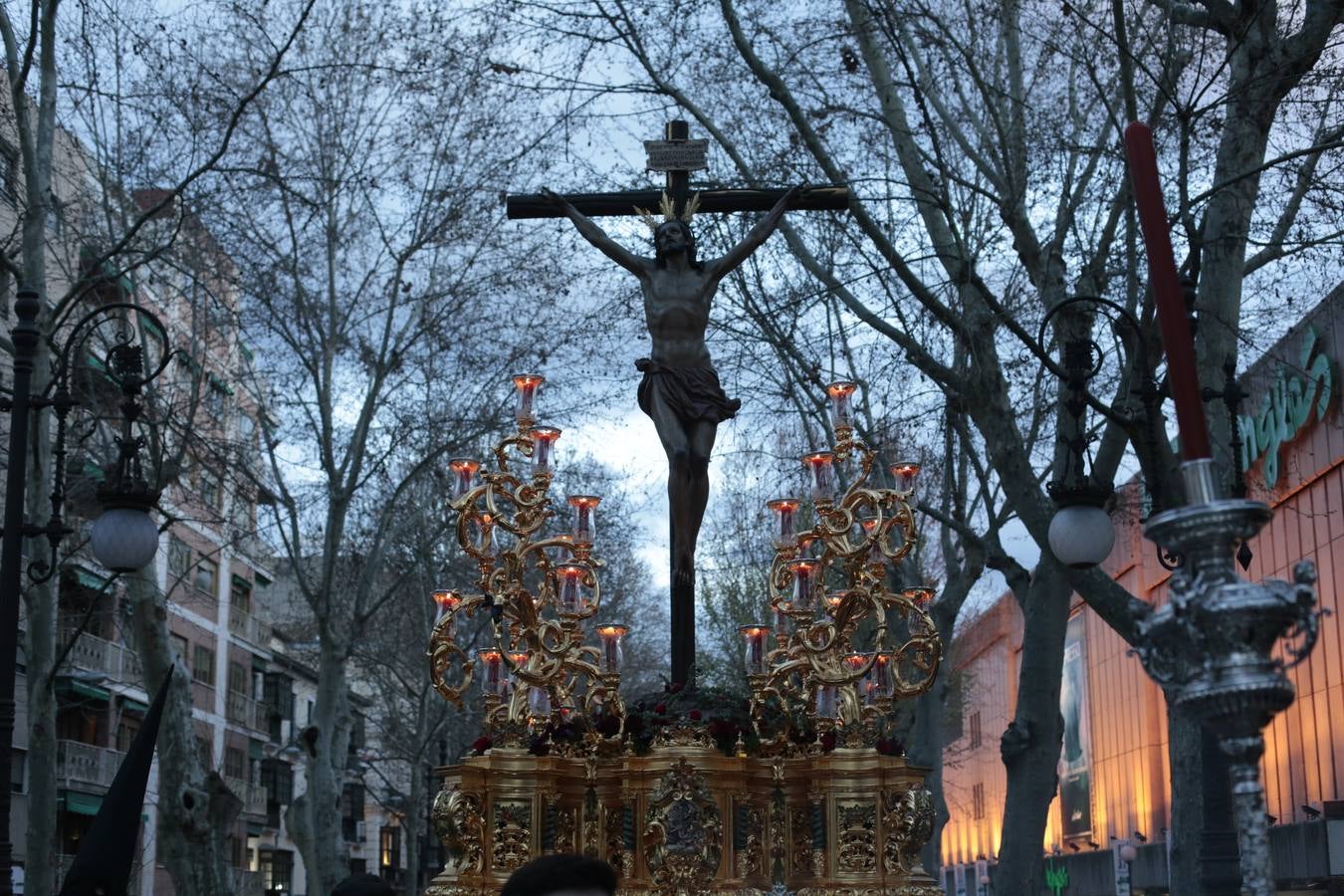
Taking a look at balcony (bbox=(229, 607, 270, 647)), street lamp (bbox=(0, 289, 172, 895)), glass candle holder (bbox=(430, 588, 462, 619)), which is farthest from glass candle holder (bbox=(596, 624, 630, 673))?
balcony (bbox=(229, 607, 270, 647))

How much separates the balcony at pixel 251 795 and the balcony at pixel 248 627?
4.43 meters

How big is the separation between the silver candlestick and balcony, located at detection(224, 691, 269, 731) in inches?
1911

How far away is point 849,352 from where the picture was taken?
79.4 feet

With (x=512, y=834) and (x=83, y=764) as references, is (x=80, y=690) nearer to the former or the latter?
(x=83, y=764)

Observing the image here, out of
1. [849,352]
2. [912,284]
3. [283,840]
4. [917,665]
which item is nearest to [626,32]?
[912,284]

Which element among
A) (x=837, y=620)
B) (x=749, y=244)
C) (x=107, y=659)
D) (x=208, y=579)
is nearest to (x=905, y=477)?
(x=837, y=620)

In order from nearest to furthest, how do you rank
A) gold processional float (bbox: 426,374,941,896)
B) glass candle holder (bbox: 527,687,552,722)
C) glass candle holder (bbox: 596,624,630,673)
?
gold processional float (bbox: 426,374,941,896) < glass candle holder (bbox: 527,687,552,722) < glass candle holder (bbox: 596,624,630,673)

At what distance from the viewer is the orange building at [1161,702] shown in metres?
31.3

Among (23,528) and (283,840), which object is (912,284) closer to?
(23,528)

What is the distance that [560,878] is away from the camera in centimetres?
377

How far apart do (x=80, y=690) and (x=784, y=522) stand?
2983 cm

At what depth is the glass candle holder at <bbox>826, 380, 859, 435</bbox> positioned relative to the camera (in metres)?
12.0

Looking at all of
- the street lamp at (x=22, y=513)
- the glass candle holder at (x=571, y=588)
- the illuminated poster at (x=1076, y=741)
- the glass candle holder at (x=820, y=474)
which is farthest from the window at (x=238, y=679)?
the glass candle holder at (x=820, y=474)

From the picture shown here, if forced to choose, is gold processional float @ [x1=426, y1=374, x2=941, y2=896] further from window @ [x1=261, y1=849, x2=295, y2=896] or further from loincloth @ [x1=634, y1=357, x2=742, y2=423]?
window @ [x1=261, y1=849, x2=295, y2=896]
